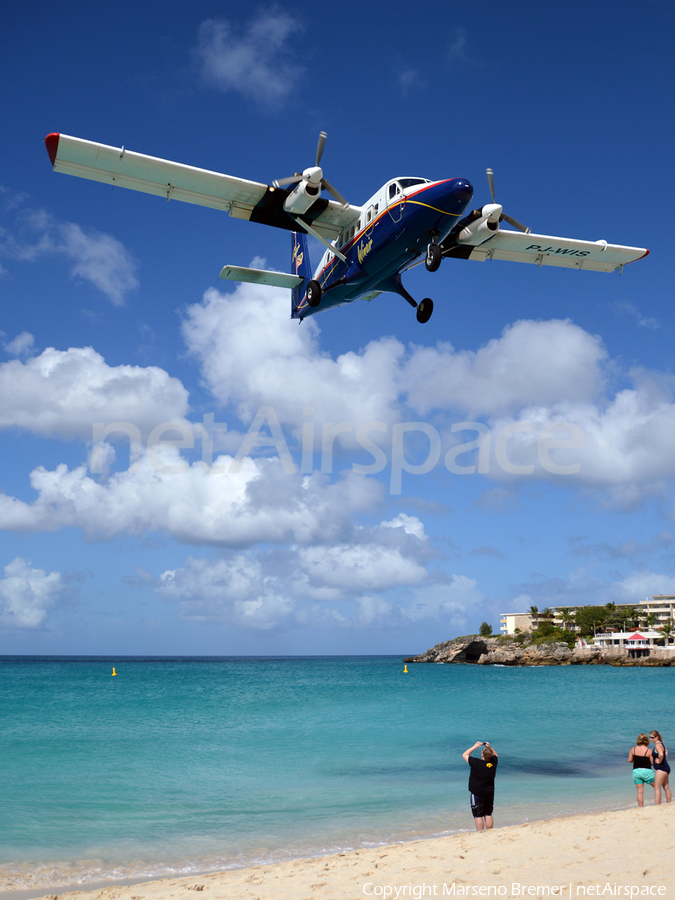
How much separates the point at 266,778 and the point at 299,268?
50.4ft

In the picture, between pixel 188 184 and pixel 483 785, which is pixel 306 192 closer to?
pixel 188 184

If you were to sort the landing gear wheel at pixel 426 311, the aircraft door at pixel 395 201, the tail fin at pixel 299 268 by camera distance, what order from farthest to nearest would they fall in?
the tail fin at pixel 299 268 → the landing gear wheel at pixel 426 311 → the aircraft door at pixel 395 201

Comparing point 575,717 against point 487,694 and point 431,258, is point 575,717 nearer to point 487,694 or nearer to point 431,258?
point 487,694

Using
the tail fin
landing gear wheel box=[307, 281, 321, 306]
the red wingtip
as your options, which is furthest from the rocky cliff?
the red wingtip

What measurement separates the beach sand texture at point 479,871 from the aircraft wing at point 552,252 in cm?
1324

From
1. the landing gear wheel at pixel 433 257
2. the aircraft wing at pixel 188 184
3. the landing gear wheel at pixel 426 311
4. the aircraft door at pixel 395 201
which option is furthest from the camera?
the landing gear wheel at pixel 426 311

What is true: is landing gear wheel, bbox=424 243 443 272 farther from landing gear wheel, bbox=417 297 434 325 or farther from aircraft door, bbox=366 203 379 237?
landing gear wheel, bbox=417 297 434 325

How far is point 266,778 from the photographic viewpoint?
1583 centimetres

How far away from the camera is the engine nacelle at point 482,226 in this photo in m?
14.0

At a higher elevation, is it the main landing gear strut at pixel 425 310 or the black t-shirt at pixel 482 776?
the main landing gear strut at pixel 425 310

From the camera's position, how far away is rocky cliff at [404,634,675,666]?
80.8 meters

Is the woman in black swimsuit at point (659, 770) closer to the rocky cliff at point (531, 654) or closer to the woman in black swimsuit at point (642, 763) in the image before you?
the woman in black swimsuit at point (642, 763)

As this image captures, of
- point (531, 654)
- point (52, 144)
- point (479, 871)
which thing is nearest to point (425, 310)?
point (52, 144)

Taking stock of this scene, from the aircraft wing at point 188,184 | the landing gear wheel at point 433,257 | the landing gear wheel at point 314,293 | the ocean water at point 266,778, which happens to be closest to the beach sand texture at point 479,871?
the ocean water at point 266,778
